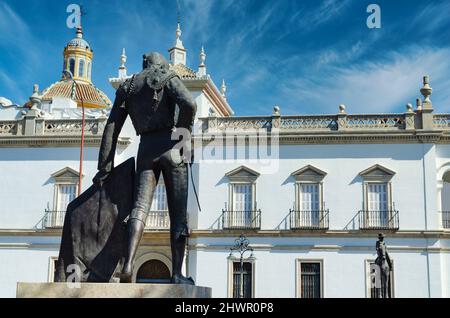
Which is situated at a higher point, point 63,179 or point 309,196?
point 63,179

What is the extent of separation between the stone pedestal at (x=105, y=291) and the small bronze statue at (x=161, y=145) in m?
0.65

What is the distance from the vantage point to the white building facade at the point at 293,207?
2472 cm

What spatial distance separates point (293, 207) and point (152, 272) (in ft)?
20.8

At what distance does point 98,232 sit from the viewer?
6844 mm

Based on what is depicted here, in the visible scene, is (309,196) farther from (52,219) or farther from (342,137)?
(52,219)

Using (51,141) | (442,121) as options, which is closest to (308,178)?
(442,121)

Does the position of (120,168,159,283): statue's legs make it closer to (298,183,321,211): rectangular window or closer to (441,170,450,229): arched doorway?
(298,183,321,211): rectangular window

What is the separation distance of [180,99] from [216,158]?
19.4 m

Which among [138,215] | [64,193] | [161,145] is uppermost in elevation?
[64,193]

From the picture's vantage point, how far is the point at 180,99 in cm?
702

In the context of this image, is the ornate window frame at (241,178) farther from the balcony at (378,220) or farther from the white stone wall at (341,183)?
the balcony at (378,220)

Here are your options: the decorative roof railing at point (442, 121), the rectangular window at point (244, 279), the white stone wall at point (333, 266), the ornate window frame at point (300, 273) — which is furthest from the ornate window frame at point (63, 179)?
the decorative roof railing at point (442, 121)

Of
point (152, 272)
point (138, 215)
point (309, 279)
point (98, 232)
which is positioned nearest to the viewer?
point (138, 215)

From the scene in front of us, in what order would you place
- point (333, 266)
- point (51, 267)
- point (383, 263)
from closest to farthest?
point (383, 263) < point (333, 266) < point (51, 267)
